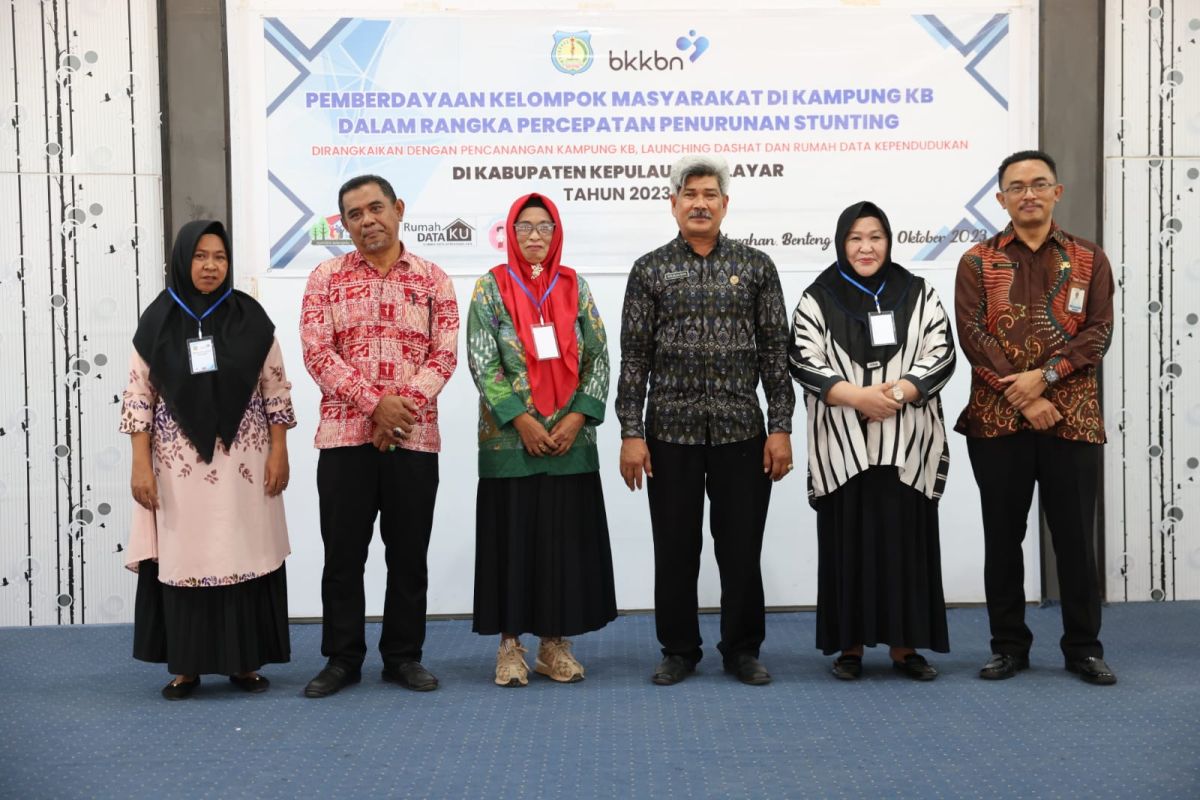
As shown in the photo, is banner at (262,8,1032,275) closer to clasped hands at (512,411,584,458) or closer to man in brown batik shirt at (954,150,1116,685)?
man in brown batik shirt at (954,150,1116,685)

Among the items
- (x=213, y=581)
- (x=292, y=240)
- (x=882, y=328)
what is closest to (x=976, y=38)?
(x=882, y=328)

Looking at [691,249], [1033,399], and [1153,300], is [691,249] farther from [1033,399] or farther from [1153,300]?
[1153,300]

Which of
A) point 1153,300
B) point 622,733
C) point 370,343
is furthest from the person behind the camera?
point 1153,300

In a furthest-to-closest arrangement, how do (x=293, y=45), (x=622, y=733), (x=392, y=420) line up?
(x=293, y=45) → (x=392, y=420) → (x=622, y=733)

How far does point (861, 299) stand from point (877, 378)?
0.83 ft

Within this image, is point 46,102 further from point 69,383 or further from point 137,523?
point 137,523

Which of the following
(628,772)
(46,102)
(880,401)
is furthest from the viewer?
(46,102)

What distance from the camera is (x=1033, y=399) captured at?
3.54m

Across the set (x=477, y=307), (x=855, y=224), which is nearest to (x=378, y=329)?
(x=477, y=307)

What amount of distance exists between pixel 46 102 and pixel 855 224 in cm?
315

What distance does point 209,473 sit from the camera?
139 inches

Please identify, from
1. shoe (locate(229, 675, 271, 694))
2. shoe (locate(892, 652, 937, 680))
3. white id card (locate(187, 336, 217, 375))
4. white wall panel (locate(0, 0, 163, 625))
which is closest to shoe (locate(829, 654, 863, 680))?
shoe (locate(892, 652, 937, 680))

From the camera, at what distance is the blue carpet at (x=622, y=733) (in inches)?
106

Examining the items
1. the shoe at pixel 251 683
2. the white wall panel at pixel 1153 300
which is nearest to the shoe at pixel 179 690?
the shoe at pixel 251 683
